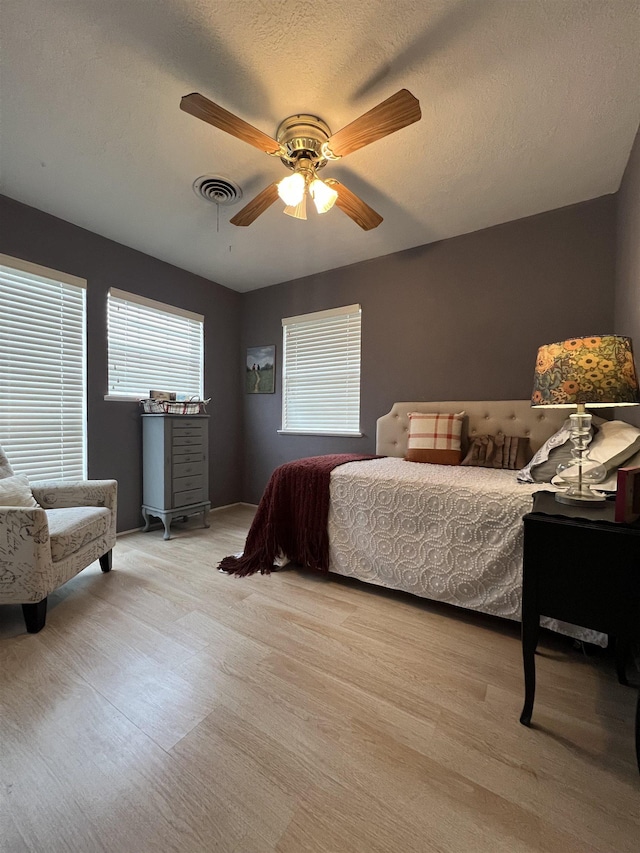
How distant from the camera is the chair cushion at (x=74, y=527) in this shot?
5.99 feet

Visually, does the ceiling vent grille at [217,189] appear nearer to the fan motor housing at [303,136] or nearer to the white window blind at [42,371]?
the fan motor housing at [303,136]

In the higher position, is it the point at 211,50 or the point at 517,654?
the point at 211,50

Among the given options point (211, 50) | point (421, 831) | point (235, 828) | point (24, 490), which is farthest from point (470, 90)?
point (24, 490)

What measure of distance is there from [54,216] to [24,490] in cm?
212

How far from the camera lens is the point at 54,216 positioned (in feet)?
8.68

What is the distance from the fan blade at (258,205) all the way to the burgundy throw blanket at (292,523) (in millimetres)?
1610

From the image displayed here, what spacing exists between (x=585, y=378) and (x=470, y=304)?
1845mm

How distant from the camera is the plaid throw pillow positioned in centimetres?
264

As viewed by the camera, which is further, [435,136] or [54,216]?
[54,216]

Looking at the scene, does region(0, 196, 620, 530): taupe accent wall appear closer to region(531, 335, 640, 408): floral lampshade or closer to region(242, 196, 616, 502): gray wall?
region(242, 196, 616, 502): gray wall

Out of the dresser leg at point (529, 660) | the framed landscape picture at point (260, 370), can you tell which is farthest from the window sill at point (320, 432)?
the dresser leg at point (529, 660)

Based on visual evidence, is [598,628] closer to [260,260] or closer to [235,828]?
[235,828]

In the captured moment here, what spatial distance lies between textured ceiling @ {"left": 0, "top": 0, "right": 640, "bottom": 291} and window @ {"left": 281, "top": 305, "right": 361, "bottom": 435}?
1.18 metres

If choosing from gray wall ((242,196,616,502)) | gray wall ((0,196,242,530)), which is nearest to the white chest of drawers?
gray wall ((0,196,242,530))
